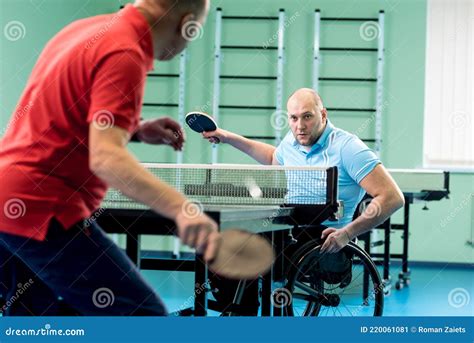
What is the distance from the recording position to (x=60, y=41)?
1458mm

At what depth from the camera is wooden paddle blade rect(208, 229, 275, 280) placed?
1.28 m

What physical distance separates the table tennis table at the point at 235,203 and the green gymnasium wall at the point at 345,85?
4.64 m

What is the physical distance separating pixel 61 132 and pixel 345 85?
6.68 metres

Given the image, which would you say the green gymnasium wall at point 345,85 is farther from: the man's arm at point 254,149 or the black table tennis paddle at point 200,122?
the black table tennis paddle at point 200,122

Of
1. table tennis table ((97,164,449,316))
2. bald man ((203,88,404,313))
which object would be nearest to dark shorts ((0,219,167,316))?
table tennis table ((97,164,449,316))

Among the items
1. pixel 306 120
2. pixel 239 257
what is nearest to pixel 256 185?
pixel 306 120

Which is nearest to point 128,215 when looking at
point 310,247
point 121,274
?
point 121,274

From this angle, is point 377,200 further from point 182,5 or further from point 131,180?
point 131,180

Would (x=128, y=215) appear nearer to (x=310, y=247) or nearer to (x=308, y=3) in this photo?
(x=310, y=247)

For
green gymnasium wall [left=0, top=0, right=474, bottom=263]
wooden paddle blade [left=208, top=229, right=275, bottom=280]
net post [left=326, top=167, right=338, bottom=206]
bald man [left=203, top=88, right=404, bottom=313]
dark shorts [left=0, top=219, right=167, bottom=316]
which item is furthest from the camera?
green gymnasium wall [left=0, top=0, right=474, bottom=263]

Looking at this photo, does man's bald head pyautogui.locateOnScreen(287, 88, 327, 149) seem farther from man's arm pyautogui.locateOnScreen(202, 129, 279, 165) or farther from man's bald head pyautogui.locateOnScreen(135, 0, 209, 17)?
man's bald head pyautogui.locateOnScreen(135, 0, 209, 17)

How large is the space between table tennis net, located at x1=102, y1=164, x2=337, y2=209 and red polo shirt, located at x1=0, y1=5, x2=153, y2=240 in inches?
49.8
